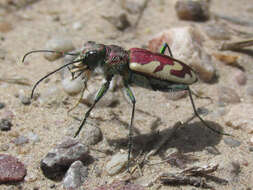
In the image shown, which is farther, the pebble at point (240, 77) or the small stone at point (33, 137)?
the pebble at point (240, 77)

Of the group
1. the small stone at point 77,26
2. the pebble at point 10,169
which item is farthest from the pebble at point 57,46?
the pebble at point 10,169

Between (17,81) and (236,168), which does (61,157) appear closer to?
(17,81)

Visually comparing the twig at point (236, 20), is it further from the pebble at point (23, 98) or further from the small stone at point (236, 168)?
the pebble at point (23, 98)

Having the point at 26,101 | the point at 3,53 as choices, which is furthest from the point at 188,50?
the point at 3,53

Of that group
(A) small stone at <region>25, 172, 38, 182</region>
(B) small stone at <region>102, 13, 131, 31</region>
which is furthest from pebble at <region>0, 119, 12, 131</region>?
(B) small stone at <region>102, 13, 131, 31</region>

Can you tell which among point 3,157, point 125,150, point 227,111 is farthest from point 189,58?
point 3,157
